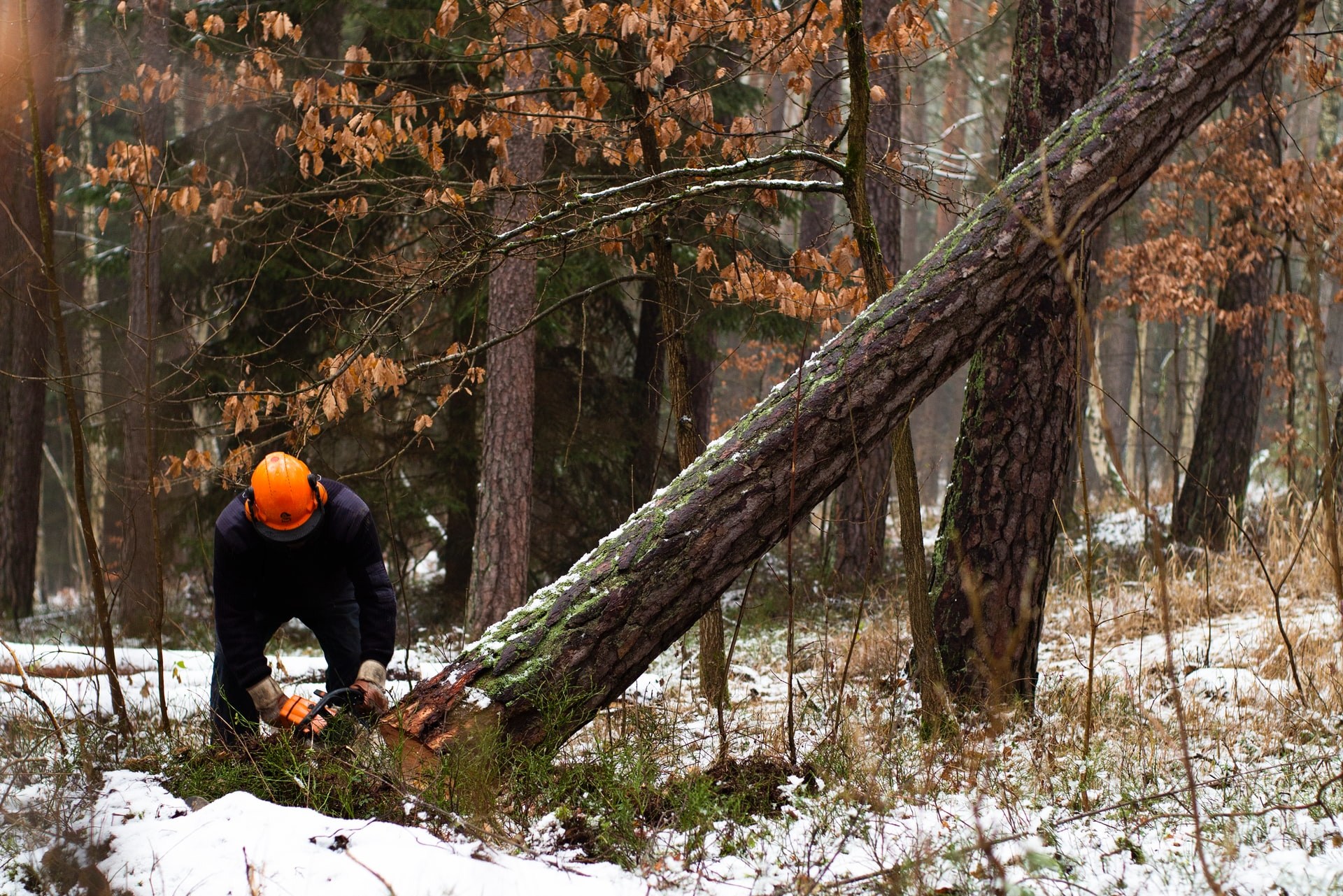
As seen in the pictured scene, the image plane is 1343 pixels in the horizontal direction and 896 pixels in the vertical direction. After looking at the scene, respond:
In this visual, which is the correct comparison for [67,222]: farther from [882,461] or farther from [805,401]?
[805,401]

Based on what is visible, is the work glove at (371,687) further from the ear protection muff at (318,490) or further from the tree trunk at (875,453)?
the tree trunk at (875,453)

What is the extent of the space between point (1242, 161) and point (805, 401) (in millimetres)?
7769

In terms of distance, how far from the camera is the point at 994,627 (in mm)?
4621

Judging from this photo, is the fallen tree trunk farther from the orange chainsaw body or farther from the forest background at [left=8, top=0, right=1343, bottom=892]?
the orange chainsaw body

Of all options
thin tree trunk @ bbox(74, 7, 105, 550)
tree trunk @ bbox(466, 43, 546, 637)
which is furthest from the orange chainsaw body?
tree trunk @ bbox(466, 43, 546, 637)

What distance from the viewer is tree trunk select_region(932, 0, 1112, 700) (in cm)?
457

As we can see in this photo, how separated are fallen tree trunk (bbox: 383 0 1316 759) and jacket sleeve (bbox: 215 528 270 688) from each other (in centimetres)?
82

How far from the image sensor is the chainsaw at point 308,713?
3631mm

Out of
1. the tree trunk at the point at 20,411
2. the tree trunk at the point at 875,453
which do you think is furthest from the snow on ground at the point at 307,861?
the tree trunk at the point at 20,411

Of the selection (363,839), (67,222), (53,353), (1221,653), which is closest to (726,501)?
(363,839)

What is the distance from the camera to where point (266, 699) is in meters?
3.94

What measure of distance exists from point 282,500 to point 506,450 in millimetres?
3617

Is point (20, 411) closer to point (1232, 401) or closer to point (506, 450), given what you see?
point (506, 450)

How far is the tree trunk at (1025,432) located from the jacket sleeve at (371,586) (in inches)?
104
